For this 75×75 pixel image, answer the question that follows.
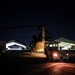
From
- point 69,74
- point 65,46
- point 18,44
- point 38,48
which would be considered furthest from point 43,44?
point 18,44

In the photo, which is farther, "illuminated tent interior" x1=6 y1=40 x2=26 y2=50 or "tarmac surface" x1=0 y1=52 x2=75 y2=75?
"illuminated tent interior" x1=6 y1=40 x2=26 y2=50

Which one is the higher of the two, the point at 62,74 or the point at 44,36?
the point at 44,36

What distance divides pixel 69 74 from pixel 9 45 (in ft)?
336

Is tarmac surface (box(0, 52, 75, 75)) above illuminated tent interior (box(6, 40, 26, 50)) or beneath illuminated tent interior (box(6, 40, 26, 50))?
beneath

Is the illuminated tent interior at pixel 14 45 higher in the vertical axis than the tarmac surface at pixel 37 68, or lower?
higher

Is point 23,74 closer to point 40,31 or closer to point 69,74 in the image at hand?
point 69,74

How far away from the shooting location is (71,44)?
9900 cm

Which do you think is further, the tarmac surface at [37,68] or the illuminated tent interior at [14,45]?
the illuminated tent interior at [14,45]

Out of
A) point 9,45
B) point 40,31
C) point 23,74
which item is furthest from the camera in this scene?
point 9,45

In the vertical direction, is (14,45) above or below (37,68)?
above

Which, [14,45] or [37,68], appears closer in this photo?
[37,68]

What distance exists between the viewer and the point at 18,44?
128750mm

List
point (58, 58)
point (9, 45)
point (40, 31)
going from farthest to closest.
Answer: point (9, 45) → point (40, 31) → point (58, 58)

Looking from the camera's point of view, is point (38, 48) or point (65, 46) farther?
point (65, 46)
